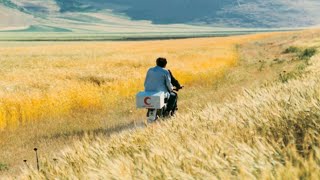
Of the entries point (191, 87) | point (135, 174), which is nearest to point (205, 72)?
point (191, 87)

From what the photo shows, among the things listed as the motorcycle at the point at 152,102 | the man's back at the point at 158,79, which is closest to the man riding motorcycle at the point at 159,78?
the man's back at the point at 158,79

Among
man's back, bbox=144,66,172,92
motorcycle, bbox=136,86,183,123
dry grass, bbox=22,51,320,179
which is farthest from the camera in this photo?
man's back, bbox=144,66,172,92

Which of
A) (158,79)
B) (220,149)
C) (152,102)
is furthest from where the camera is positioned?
(158,79)

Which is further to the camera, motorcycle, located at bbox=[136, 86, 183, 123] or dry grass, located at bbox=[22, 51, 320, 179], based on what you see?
motorcycle, located at bbox=[136, 86, 183, 123]

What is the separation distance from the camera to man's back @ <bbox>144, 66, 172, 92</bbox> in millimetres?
12086

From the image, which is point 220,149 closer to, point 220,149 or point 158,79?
point 220,149

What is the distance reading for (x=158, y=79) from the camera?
12086 millimetres

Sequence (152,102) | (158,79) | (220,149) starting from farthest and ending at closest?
1. (158,79)
2. (152,102)
3. (220,149)

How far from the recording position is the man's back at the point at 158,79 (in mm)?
12086

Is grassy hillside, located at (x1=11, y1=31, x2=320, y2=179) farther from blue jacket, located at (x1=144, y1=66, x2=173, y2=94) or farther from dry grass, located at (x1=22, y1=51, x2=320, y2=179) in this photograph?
blue jacket, located at (x1=144, y1=66, x2=173, y2=94)

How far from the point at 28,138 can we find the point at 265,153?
10.7 meters

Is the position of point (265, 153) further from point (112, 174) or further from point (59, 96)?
point (59, 96)

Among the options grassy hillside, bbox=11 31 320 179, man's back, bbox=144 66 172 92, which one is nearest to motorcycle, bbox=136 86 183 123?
man's back, bbox=144 66 172 92

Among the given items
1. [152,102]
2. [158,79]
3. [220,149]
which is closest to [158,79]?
[158,79]
